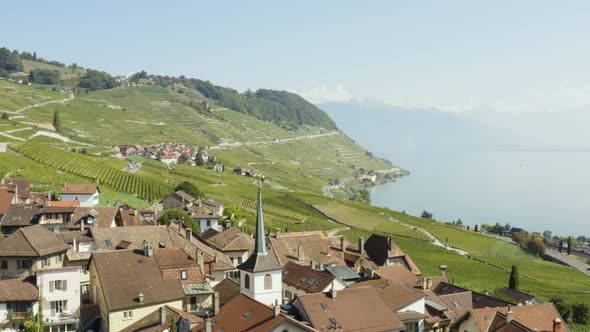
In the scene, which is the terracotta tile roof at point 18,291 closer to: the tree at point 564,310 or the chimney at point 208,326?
the chimney at point 208,326

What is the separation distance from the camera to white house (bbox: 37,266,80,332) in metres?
33.6

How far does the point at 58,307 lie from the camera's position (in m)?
34.1

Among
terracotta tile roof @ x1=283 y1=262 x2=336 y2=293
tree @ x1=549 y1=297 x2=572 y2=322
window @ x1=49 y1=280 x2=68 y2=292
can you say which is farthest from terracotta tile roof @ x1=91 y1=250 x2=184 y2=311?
tree @ x1=549 y1=297 x2=572 y2=322

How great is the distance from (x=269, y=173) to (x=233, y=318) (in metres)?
156

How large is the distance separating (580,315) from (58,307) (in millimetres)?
49380

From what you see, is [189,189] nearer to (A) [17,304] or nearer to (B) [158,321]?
(A) [17,304]

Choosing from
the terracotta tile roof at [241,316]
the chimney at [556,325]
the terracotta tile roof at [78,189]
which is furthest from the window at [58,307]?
the terracotta tile roof at [78,189]

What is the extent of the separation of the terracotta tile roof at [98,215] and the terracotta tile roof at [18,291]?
2039 cm

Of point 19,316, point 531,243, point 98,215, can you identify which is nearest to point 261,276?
point 19,316

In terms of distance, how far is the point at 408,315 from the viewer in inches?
1375

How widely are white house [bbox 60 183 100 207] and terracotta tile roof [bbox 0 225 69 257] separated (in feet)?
93.1

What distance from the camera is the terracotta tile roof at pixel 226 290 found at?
3809cm

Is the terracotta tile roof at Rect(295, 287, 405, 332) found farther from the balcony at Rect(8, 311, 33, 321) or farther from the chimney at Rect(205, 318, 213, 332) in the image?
the balcony at Rect(8, 311, 33, 321)

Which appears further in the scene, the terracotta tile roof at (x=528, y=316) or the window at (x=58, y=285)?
the terracotta tile roof at (x=528, y=316)
